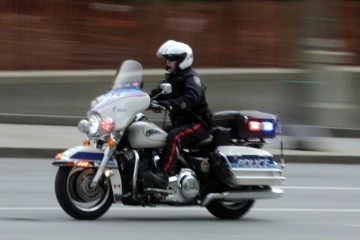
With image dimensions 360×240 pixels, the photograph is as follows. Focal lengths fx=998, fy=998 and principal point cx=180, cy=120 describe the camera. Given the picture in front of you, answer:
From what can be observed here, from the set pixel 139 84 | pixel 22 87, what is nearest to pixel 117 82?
pixel 139 84

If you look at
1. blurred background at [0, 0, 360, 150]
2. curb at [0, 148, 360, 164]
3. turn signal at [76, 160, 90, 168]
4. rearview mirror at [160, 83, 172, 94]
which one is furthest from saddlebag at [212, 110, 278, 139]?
blurred background at [0, 0, 360, 150]

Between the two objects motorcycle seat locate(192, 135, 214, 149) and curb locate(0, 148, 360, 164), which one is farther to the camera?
curb locate(0, 148, 360, 164)

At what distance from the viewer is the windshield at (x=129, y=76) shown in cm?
968

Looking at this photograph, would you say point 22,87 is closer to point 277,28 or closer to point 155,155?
point 277,28

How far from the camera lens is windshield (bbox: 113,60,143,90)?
9.68 meters

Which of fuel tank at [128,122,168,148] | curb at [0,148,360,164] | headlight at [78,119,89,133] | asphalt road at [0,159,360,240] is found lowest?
curb at [0,148,360,164]

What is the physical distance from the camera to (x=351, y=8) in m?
23.2

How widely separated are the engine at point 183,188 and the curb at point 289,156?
7039mm

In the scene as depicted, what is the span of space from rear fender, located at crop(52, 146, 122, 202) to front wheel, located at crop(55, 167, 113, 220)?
7 cm

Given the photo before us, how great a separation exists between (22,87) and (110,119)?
11.7 meters

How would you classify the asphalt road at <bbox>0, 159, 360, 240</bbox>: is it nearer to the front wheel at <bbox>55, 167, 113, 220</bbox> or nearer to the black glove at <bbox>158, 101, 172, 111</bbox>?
the front wheel at <bbox>55, 167, 113, 220</bbox>

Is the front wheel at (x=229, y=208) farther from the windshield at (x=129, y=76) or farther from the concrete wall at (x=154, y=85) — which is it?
the concrete wall at (x=154, y=85)

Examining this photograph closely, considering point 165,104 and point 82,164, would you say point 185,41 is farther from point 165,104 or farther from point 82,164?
point 82,164

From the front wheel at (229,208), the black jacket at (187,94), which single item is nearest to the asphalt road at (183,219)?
the front wheel at (229,208)
